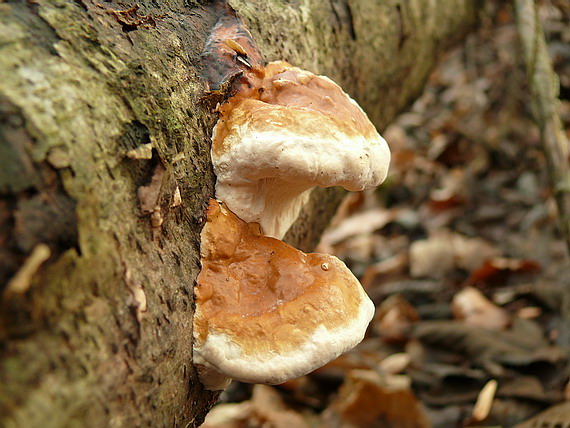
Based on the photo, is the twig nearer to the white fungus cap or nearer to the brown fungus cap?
the white fungus cap

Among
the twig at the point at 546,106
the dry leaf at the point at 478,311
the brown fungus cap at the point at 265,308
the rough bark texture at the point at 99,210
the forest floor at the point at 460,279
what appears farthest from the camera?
the dry leaf at the point at 478,311

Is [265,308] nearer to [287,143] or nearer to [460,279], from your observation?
[287,143]

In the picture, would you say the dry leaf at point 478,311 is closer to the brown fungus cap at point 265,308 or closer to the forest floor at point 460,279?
the forest floor at point 460,279

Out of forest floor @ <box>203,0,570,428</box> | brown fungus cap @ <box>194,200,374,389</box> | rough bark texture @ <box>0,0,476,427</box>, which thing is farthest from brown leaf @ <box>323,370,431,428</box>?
rough bark texture @ <box>0,0,476,427</box>

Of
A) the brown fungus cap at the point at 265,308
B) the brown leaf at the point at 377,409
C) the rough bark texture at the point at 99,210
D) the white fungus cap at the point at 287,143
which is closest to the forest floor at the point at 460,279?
the brown leaf at the point at 377,409

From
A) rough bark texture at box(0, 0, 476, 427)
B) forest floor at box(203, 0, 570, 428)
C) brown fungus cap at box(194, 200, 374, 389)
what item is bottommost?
forest floor at box(203, 0, 570, 428)

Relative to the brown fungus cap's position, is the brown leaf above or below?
below
